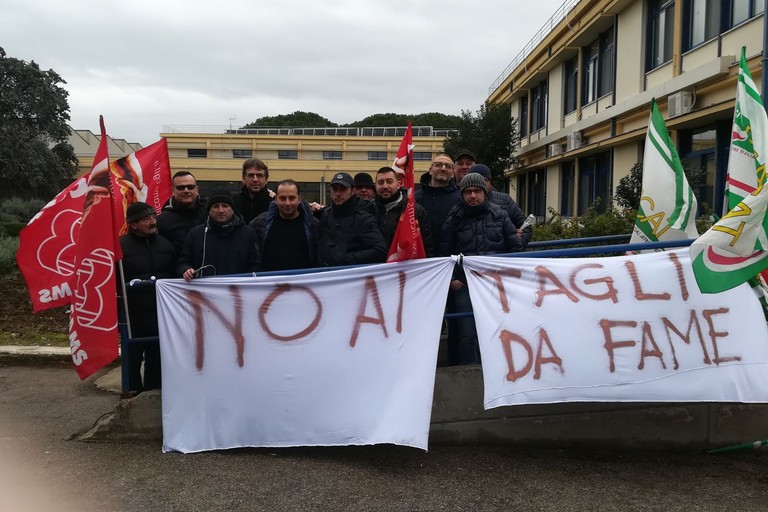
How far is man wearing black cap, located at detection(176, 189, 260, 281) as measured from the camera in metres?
4.99

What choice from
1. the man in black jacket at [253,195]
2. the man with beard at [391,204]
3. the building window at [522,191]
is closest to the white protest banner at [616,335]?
the man with beard at [391,204]

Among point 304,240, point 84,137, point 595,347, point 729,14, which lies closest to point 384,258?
point 304,240

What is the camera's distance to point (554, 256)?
4.61 m

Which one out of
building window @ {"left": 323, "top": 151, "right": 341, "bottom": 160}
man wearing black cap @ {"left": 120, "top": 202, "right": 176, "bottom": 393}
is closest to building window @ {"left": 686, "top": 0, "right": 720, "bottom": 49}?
man wearing black cap @ {"left": 120, "top": 202, "right": 176, "bottom": 393}

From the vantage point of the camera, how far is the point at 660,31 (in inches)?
716

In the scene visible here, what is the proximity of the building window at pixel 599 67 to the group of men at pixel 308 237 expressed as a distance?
18260mm

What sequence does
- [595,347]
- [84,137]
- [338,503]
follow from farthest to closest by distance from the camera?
[84,137], [595,347], [338,503]

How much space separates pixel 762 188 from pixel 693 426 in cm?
176

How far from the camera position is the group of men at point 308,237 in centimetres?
503

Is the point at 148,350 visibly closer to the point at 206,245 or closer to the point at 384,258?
the point at 206,245

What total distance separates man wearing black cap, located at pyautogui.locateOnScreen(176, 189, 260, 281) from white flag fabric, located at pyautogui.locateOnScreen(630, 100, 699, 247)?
3.26m

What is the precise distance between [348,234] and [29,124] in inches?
1866

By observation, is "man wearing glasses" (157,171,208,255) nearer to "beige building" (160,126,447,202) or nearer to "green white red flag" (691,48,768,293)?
"green white red flag" (691,48,768,293)

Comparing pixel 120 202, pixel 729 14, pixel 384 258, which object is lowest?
pixel 384 258
